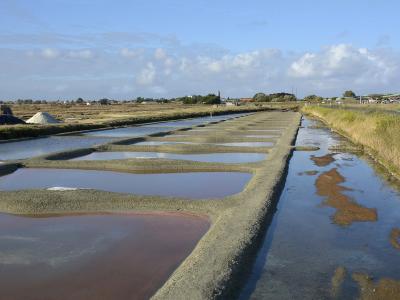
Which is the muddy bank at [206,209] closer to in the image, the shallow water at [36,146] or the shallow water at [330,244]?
the shallow water at [330,244]

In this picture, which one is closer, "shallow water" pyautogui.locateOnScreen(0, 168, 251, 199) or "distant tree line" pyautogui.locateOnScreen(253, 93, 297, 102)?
"shallow water" pyautogui.locateOnScreen(0, 168, 251, 199)

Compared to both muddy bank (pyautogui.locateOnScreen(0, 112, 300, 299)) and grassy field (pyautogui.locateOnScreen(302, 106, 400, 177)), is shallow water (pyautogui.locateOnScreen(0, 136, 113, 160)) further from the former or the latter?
grassy field (pyautogui.locateOnScreen(302, 106, 400, 177))

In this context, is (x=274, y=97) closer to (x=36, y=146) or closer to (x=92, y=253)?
(x=36, y=146)

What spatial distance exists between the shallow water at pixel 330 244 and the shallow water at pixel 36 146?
11558 mm

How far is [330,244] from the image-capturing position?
7.43 meters

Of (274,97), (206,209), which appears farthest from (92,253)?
(274,97)

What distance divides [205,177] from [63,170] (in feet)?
15.3

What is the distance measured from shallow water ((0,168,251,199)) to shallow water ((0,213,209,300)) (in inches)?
99.7

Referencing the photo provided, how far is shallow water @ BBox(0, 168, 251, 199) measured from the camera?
37.9ft

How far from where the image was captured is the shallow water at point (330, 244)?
573 centimetres

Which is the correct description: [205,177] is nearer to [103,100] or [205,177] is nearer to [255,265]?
[255,265]

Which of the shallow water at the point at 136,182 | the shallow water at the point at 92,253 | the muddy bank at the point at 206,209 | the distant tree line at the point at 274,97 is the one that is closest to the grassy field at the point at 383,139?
the muddy bank at the point at 206,209

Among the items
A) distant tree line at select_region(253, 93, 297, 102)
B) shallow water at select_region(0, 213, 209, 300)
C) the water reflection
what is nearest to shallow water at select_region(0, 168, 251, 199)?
the water reflection

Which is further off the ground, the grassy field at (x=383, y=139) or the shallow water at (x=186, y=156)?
the grassy field at (x=383, y=139)
